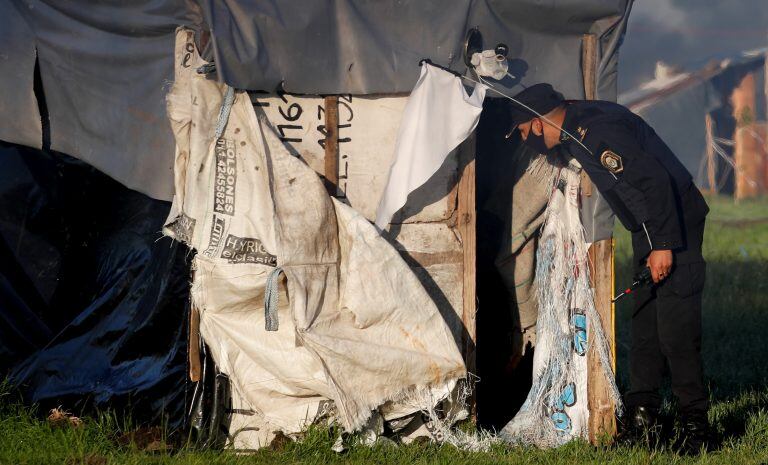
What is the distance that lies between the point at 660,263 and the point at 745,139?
17.4 meters

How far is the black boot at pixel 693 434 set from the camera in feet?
15.7

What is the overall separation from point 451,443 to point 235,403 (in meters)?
1.15

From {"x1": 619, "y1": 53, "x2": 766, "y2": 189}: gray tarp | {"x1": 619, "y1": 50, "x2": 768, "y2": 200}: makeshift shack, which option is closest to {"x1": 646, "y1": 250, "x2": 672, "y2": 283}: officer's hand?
{"x1": 619, "y1": 53, "x2": 766, "y2": 189}: gray tarp

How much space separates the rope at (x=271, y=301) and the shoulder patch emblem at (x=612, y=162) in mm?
1798

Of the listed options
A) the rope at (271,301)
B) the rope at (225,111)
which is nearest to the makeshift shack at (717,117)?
the rope at (225,111)

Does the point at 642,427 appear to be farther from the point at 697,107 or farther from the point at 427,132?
the point at 697,107

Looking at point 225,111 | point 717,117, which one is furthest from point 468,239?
point 717,117

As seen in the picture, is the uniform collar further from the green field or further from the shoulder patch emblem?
the green field

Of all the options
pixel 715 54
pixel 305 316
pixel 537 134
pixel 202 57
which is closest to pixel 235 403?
pixel 305 316

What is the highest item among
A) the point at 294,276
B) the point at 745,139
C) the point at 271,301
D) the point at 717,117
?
the point at 717,117

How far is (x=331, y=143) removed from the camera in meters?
4.63

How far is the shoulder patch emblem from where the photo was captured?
15.3ft

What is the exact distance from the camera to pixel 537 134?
5031mm

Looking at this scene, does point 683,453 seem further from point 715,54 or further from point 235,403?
point 715,54
